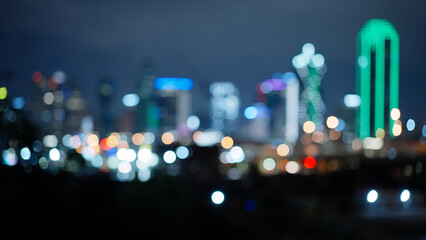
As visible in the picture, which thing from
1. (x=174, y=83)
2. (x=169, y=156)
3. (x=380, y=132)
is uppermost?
(x=174, y=83)

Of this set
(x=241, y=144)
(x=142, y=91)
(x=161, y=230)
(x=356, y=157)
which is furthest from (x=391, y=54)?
(x=142, y=91)

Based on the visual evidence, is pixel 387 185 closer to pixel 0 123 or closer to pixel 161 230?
pixel 161 230

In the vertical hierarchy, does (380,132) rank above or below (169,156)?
above

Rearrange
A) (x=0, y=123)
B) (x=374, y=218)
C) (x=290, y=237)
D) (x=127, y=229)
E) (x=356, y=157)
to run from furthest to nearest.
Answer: (x=356, y=157)
(x=374, y=218)
(x=0, y=123)
(x=290, y=237)
(x=127, y=229)

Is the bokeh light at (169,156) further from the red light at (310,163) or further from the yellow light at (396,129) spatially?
the yellow light at (396,129)

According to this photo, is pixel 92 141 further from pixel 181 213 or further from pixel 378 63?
pixel 378 63

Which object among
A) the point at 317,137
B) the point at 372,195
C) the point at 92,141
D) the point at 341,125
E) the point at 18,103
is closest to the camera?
the point at 372,195

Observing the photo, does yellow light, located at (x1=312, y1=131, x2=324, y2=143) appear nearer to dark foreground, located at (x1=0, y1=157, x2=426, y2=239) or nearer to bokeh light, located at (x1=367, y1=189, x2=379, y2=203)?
dark foreground, located at (x1=0, y1=157, x2=426, y2=239)

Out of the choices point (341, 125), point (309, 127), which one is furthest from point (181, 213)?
point (309, 127)

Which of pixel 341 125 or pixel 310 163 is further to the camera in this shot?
pixel 310 163
